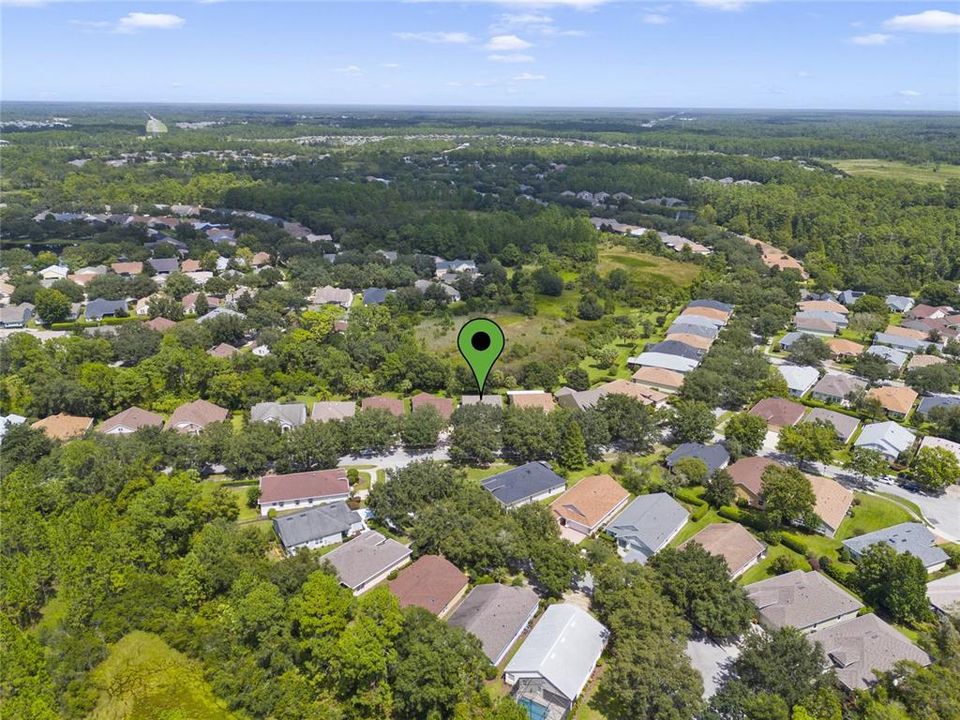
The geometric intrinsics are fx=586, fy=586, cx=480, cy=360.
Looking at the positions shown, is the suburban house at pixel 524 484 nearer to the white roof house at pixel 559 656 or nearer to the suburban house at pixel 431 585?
the suburban house at pixel 431 585

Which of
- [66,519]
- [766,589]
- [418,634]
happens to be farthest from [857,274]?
[66,519]

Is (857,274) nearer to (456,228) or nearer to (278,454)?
(456,228)

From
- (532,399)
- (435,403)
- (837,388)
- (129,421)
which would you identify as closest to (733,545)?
(532,399)

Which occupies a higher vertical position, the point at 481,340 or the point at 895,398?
the point at 481,340

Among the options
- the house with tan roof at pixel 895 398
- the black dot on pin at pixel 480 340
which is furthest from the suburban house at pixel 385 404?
the house with tan roof at pixel 895 398

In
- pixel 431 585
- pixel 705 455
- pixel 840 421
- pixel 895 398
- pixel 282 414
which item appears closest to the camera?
pixel 431 585

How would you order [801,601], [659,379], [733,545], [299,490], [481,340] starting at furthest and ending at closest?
[659,379]
[299,490]
[733,545]
[481,340]
[801,601]

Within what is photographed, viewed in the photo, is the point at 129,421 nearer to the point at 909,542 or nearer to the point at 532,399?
the point at 532,399
